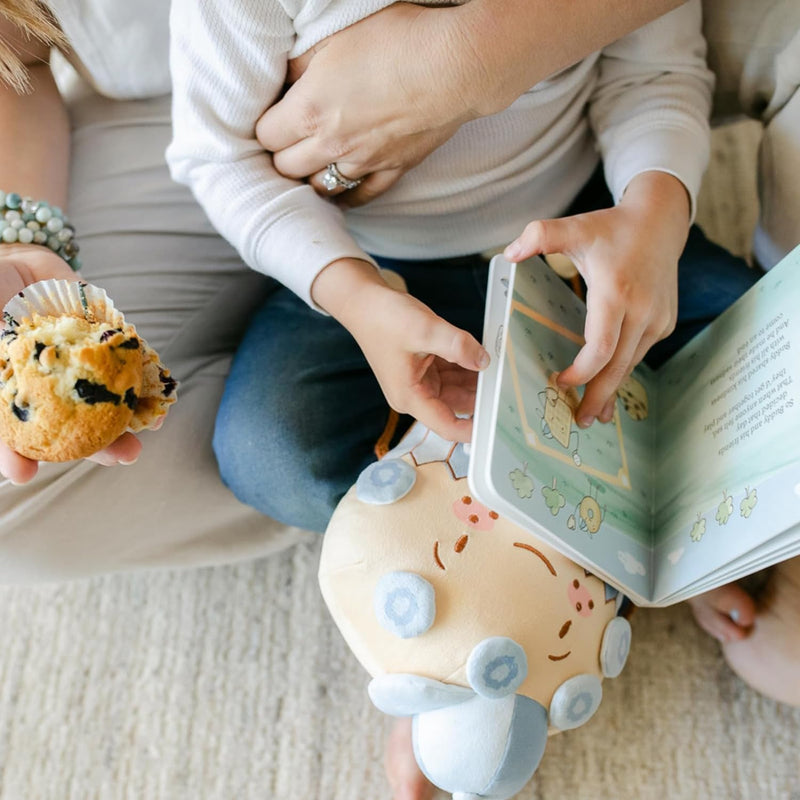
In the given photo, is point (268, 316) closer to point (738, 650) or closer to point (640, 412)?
point (640, 412)

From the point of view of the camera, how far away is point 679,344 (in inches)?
27.6

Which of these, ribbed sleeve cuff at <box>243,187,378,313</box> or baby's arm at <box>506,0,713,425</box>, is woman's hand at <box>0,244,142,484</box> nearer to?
ribbed sleeve cuff at <box>243,187,378,313</box>

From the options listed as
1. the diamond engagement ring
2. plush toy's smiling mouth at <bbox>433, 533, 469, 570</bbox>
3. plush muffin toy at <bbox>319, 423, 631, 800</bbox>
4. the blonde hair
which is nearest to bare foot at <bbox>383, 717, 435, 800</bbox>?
plush muffin toy at <bbox>319, 423, 631, 800</bbox>

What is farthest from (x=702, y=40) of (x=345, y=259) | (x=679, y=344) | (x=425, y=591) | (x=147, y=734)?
(x=147, y=734)

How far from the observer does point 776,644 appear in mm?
709

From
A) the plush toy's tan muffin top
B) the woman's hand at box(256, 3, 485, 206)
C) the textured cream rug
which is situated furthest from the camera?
the textured cream rug

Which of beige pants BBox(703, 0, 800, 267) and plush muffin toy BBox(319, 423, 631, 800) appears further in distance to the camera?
beige pants BBox(703, 0, 800, 267)

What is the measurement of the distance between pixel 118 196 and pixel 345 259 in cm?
27

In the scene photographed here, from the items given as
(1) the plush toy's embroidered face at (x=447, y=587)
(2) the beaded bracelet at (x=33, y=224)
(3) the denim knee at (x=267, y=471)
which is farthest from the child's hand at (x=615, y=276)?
(2) the beaded bracelet at (x=33, y=224)

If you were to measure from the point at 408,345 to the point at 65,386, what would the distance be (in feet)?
0.69

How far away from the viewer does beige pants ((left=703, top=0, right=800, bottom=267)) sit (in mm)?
622

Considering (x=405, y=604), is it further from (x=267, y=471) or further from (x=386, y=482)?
(x=267, y=471)

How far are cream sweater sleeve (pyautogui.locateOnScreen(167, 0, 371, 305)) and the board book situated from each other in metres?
0.15

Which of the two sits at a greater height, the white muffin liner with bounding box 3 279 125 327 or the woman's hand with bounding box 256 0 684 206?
the woman's hand with bounding box 256 0 684 206
